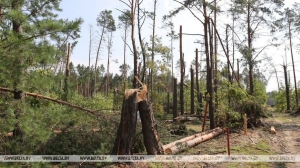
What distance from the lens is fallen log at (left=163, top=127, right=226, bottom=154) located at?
25.1 feet

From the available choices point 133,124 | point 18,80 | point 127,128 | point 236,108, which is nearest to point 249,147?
point 236,108

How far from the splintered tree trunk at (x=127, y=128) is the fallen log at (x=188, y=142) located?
1569 mm

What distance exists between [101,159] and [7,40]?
127 inches

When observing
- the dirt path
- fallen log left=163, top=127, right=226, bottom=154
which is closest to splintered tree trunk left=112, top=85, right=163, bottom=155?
fallen log left=163, top=127, right=226, bottom=154

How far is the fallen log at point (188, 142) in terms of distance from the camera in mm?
7638

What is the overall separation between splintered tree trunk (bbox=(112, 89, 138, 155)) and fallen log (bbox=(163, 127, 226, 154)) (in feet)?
5.15

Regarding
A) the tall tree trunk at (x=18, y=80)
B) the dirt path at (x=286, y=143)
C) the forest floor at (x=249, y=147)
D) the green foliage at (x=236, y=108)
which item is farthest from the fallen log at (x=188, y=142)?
the tall tree trunk at (x=18, y=80)

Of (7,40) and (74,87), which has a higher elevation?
(7,40)

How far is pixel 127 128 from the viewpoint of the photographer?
20.7ft

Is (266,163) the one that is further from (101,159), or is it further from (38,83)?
(38,83)

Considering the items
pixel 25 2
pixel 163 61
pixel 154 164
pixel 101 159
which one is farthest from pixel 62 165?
pixel 163 61

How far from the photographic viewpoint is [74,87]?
742cm

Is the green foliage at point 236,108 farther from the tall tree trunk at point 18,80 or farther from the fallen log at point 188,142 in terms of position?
the tall tree trunk at point 18,80

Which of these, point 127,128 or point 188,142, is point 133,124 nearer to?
point 127,128
